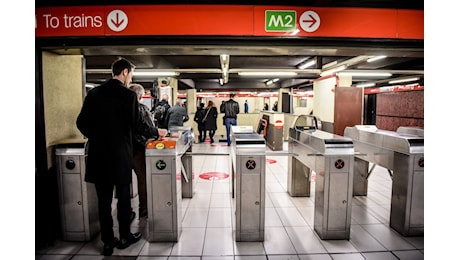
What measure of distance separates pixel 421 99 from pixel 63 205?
10.7 meters

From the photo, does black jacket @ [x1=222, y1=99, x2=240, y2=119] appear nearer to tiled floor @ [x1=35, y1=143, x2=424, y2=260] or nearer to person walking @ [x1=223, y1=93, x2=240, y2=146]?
person walking @ [x1=223, y1=93, x2=240, y2=146]

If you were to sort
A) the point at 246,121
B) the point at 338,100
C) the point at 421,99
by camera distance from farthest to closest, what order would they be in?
the point at 246,121
the point at 421,99
the point at 338,100

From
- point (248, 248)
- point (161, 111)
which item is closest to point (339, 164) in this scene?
point (248, 248)

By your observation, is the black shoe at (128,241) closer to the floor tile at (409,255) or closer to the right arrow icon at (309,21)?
the floor tile at (409,255)

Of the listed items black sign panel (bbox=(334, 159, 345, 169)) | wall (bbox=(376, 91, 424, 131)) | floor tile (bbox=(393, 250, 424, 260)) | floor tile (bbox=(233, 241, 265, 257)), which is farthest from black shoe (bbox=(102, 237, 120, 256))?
wall (bbox=(376, 91, 424, 131))

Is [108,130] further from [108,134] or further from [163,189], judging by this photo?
[163,189]

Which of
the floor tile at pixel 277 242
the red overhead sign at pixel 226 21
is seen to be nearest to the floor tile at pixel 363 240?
the floor tile at pixel 277 242

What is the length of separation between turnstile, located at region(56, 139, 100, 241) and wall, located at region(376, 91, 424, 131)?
10.2m

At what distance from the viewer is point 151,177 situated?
2.45 meters

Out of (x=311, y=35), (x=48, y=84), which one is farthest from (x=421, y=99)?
(x=48, y=84)

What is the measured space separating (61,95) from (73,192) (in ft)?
3.34

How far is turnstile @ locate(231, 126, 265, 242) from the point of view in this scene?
2510 millimetres

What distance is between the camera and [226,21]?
2438 mm

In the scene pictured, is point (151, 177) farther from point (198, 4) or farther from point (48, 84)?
point (198, 4)
